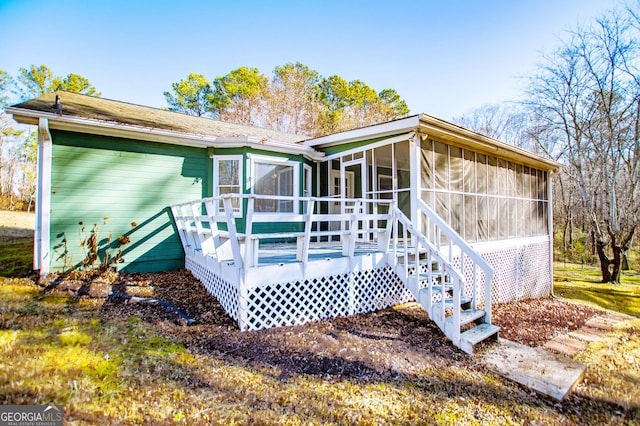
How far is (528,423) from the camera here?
2752 mm

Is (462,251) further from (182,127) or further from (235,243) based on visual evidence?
(182,127)

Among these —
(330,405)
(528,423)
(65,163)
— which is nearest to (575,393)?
(528,423)

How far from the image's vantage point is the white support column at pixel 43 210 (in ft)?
18.2

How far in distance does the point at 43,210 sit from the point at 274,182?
182 inches

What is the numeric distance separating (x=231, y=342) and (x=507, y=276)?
763 cm

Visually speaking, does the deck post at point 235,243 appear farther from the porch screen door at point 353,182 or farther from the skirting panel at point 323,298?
the porch screen door at point 353,182

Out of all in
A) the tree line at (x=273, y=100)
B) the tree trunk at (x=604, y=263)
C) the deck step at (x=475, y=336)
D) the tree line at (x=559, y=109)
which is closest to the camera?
the deck step at (x=475, y=336)

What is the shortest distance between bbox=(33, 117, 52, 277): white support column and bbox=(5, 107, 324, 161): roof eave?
35cm

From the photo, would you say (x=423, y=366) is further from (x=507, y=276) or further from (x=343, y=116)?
(x=343, y=116)

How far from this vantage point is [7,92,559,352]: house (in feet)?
14.6

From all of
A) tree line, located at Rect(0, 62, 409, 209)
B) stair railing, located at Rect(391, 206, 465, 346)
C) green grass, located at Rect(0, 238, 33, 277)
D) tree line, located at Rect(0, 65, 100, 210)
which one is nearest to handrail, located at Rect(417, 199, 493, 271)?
stair railing, located at Rect(391, 206, 465, 346)

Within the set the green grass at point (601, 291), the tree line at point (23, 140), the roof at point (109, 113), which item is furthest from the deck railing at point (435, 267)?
the tree line at point (23, 140)

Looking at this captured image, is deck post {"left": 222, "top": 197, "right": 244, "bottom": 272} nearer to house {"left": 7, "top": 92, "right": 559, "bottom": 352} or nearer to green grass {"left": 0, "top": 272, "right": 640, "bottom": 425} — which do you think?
house {"left": 7, "top": 92, "right": 559, "bottom": 352}

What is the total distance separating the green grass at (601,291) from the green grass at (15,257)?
14217 mm
